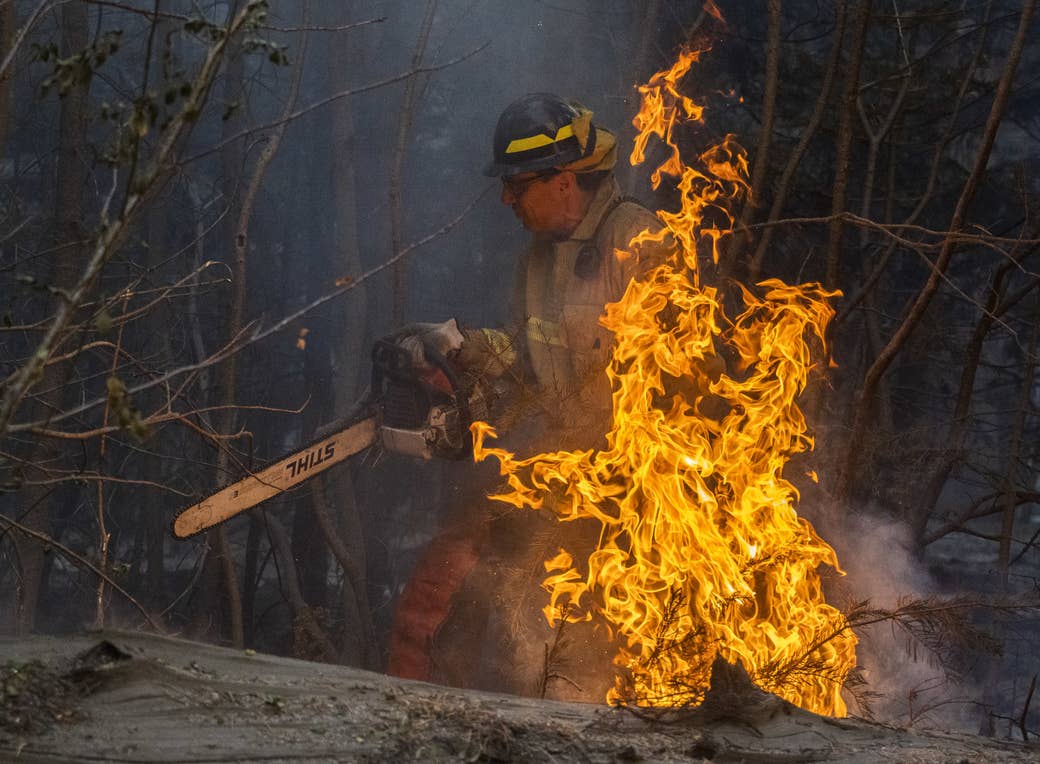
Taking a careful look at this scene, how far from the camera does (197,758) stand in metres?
2.76

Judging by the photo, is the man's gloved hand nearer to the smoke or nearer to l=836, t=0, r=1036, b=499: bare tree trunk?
l=836, t=0, r=1036, b=499: bare tree trunk

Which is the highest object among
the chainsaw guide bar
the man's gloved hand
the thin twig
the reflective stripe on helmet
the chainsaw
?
the reflective stripe on helmet

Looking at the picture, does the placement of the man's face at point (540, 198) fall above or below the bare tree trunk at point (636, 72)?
below

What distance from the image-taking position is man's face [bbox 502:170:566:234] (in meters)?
6.18

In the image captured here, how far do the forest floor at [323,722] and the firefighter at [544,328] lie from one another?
2.61 metres

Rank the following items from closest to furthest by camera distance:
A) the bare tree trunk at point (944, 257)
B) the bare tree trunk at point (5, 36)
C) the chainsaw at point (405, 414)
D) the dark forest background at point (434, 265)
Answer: the bare tree trunk at point (5, 36) → the bare tree trunk at point (944, 257) → the chainsaw at point (405, 414) → the dark forest background at point (434, 265)

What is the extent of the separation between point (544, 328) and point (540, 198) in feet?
2.48

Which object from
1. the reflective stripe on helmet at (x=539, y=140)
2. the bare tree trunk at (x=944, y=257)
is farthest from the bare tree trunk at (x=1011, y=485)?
the reflective stripe on helmet at (x=539, y=140)

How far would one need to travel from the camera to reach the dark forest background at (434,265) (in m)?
6.15

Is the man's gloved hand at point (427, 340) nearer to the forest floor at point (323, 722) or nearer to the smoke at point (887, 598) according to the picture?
the forest floor at point (323, 722)

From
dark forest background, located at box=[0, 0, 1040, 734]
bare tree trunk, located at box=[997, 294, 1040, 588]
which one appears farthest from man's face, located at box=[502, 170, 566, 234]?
bare tree trunk, located at box=[997, 294, 1040, 588]

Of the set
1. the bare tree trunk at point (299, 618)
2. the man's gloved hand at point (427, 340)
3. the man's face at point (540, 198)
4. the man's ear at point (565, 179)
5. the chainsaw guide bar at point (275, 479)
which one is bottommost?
the bare tree trunk at point (299, 618)

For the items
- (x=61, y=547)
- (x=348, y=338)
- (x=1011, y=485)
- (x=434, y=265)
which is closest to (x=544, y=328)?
(x=1011, y=485)

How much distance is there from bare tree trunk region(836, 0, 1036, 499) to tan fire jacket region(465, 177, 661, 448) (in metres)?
1.38
